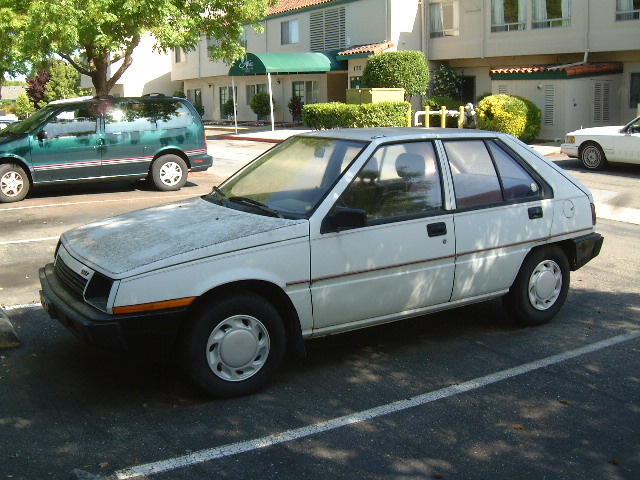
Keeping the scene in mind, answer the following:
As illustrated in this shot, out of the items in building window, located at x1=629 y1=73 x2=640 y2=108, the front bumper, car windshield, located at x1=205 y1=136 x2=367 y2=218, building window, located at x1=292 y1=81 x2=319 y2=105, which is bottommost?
the front bumper

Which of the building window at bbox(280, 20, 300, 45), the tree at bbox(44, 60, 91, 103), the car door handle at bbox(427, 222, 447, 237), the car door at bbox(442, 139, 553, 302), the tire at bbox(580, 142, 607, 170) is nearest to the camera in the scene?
the car door handle at bbox(427, 222, 447, 237)

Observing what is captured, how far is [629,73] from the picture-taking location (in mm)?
25906

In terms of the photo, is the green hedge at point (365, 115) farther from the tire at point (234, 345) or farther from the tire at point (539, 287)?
the tire at point (234, 345)

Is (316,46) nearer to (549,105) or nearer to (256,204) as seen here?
(549,105)

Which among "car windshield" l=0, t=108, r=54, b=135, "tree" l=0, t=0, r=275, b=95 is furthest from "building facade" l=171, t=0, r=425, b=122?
"car windshield" l=0, t=108, r=54, b=135

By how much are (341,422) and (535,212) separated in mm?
2618

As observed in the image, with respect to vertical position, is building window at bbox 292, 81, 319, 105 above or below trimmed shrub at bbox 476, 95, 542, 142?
above

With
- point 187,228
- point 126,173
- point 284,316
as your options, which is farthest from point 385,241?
point 126,173

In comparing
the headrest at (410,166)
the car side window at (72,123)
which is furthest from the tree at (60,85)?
the headrest at (410,166)

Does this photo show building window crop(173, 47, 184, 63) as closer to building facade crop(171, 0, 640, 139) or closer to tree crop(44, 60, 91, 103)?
building facade crop(171, 0, 640, 139)

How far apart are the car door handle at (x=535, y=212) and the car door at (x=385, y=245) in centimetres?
86

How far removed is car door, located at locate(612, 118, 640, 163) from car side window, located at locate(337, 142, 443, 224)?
12.7m

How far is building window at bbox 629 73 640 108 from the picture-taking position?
25753mm

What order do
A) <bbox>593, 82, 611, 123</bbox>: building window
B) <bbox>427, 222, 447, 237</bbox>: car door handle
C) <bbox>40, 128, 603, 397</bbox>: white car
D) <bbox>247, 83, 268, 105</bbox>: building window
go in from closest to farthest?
<bbox>40, 128, 603, 397</bbox>: white car
<bbox>427, 222, 447, 237</bbox>: car door handle
<bbox>593, 82, 611, 123</bbox>: building window
<bbox>247, 83, 268, 105</bbox>: building window
